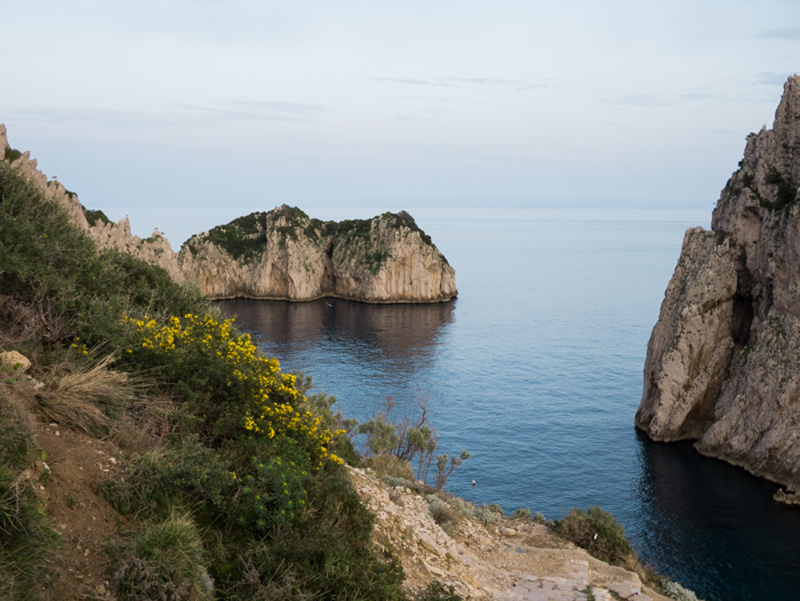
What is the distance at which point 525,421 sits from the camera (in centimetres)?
5869

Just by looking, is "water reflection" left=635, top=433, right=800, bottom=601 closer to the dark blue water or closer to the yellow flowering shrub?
the dark blue water


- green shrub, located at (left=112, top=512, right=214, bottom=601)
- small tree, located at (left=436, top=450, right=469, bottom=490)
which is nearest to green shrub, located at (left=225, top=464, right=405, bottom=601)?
green shrub, located at (left=112, top=512, right=214, bottom=601)

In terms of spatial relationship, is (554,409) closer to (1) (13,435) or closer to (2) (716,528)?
(2) (716,528)

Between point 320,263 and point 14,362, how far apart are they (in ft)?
450

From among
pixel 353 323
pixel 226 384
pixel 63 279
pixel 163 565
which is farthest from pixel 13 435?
pixel 353 323

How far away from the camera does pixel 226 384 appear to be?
12.6 meters

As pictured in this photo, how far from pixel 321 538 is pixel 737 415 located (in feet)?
168

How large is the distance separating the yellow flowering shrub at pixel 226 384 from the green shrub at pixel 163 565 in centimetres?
304

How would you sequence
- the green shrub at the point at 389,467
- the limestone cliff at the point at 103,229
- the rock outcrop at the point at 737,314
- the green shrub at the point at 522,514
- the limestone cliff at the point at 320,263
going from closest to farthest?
the green shrub at the point at 389,467 → the green shrub at the point at 522,514 → the limestone cliff at the point at 103,229 → the rock outcrop at the point at 737,314 → the limestone cliff at the point at 320,263

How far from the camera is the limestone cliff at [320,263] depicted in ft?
449

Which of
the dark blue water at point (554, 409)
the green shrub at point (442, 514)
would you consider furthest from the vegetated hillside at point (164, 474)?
the dark blue water at point (554, 409)

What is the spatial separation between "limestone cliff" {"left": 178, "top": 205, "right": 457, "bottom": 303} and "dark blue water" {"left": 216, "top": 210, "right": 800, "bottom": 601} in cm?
776

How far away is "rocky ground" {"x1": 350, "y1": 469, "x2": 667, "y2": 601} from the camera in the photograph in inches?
533

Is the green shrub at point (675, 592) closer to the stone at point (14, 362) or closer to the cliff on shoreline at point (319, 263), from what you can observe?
the stone at point (14, 362)
